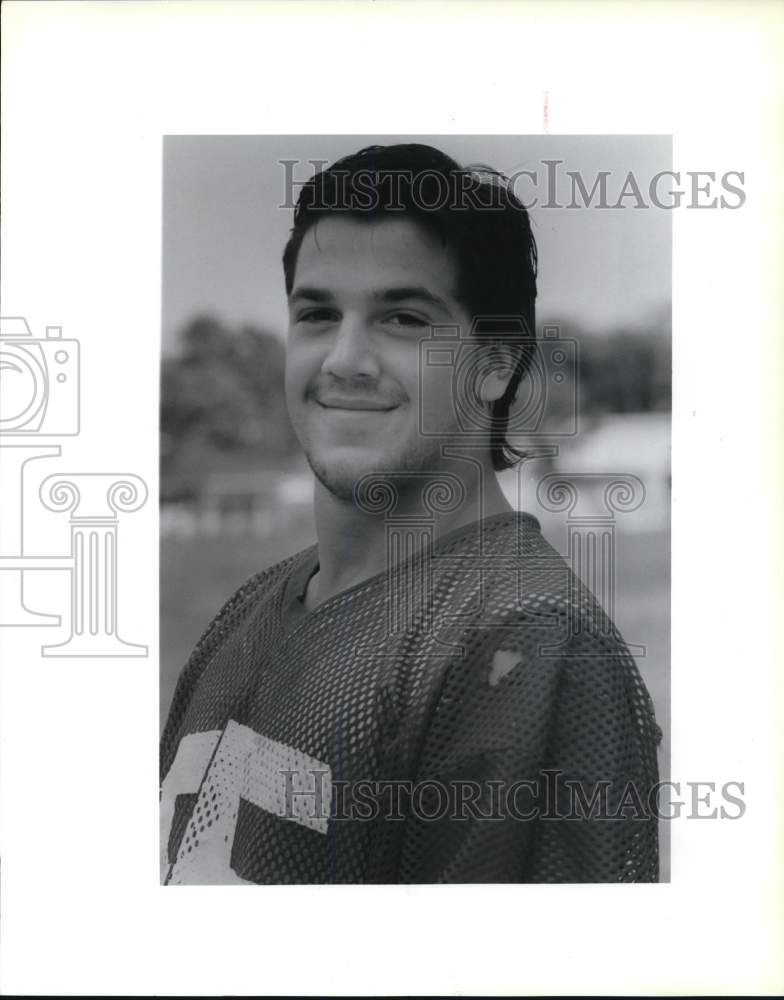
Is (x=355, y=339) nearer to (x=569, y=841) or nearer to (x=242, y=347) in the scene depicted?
(x=242, y=347)

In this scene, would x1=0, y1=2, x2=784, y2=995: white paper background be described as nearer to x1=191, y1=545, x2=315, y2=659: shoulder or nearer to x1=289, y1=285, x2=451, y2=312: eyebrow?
x1=191, y1=545, x2=315, y2=659: shoulder

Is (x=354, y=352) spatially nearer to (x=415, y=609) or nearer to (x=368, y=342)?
(x=368, y=342)

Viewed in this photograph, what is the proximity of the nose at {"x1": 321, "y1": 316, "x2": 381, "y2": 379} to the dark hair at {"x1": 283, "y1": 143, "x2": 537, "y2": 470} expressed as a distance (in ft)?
0.50

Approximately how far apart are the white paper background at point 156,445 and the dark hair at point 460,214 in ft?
0.27

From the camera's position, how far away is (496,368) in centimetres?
206

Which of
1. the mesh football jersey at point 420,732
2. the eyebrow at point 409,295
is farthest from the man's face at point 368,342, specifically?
the mesh football jersey at point 420,732

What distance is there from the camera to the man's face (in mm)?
2033

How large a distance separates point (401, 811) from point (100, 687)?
67 cm

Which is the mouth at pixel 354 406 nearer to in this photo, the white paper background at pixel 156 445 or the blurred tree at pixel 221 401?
the blurred tree at pixel 221 401

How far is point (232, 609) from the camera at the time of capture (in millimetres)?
2111

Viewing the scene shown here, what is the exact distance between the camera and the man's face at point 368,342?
80.0 inches

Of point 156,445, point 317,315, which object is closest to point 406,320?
point 317,315

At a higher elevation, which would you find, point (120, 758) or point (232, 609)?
point (232, 609)
